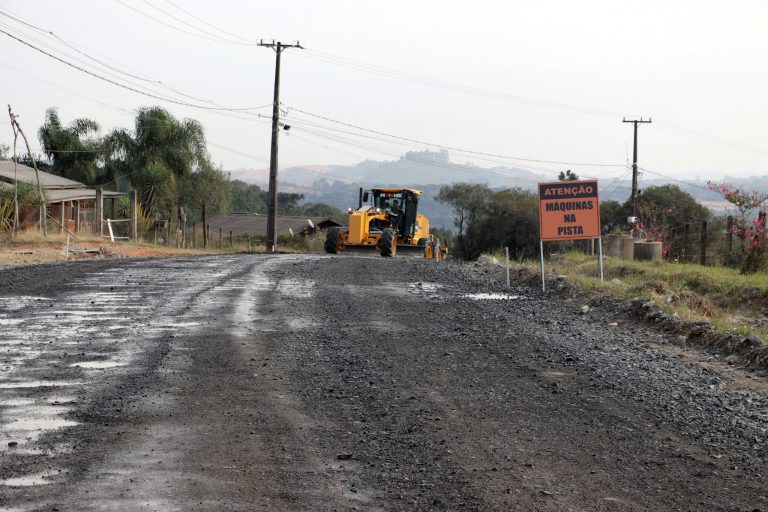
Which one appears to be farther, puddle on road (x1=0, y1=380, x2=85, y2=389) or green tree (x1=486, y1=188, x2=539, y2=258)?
green tree (x1=486, y1=188, x2=539, y2=258)

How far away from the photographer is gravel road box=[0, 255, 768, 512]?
6316 millimetres

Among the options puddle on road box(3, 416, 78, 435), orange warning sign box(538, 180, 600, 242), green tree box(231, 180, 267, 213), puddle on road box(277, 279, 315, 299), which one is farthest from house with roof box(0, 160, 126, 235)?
green tree box(231, 180, 267, 213)

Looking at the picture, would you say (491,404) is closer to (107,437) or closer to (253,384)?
(253,384)

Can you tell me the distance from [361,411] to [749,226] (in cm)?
1917

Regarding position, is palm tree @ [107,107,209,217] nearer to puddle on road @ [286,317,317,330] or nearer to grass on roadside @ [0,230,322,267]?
grass on roadside @ [0,230,322,267]

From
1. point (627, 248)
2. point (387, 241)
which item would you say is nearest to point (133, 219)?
point (387, 241)

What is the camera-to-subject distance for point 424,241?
3888 centimetres

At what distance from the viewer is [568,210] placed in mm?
20172

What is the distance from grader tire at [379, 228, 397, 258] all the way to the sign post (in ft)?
49.5

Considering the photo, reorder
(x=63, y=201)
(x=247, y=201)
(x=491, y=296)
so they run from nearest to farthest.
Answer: (x=491, y=296)
(x=63, y=201)
(x=247, y=201)

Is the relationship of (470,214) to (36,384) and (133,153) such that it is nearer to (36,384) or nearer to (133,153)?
(133,153)

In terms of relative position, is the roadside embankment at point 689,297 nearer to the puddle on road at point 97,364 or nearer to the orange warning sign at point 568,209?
the orange warning sign at point 568,209

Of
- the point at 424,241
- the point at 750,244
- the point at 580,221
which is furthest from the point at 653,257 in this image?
the point at 424,241

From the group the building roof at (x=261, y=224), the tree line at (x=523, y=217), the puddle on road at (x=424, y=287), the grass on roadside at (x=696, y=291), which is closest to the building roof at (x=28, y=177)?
the puddle on road at (x=424, y=287)
